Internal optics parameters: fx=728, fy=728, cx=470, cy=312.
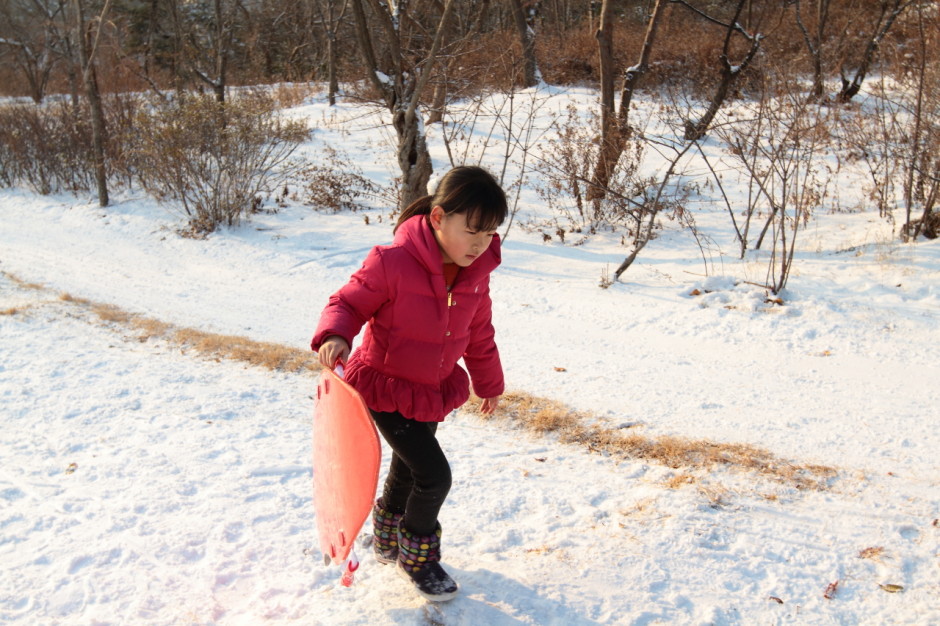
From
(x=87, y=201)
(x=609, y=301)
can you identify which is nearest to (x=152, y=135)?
(x=87, y=201)

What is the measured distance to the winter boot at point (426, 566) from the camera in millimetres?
2510

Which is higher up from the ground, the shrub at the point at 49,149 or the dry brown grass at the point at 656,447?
the shrub at the point at 49,149

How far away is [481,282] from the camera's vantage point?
2.51m

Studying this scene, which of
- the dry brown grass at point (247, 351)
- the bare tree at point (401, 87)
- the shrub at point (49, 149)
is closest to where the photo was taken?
the dry brown grass at point (247, 351)

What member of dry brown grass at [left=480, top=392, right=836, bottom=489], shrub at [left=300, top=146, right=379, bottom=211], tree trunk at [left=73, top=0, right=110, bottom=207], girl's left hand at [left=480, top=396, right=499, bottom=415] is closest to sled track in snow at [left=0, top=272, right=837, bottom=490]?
dry brown grass at [left=480, top=392, right=836, bottom=489]

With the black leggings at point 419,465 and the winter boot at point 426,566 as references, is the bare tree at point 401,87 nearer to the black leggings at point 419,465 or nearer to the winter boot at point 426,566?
the black leggings at point 419,465

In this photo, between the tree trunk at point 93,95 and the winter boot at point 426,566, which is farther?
the tree trunk at point 93,95

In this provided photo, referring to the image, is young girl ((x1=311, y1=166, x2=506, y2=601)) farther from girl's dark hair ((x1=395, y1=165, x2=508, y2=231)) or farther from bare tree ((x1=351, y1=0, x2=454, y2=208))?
bare tree ((x1=351, y1=0, x2=454, y2=208))

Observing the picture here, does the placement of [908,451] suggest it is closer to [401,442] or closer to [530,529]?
[530,529]

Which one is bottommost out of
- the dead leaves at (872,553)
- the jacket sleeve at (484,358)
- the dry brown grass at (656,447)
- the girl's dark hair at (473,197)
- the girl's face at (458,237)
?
the dead leaves at (872,553)

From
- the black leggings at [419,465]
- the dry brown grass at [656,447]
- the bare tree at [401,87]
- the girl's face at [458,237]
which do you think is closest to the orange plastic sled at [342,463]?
the black leggings at [419,465]

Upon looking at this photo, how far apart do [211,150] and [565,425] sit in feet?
24.8

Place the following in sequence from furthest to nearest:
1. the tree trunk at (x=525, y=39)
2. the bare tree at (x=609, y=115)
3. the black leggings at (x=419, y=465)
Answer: the tree trunk at (x=525, y=39), the bare tree at (x=609, y=115), the black leggings at (x=419, y=465)

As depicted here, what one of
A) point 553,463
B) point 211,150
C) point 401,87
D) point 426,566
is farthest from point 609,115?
point 426,566
